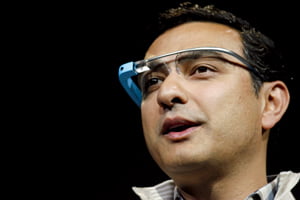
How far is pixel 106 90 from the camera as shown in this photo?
2.36 metres

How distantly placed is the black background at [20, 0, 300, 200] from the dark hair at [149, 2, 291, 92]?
396 mm

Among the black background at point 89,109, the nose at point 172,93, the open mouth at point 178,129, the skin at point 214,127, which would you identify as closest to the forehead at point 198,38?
the skin at point 214,127

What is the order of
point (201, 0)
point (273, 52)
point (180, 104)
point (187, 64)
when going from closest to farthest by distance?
point (180, 104), point (187, 64), point (273, 52), point (201, 0)

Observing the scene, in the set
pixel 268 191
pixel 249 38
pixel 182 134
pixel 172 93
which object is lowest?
pixel 268 191

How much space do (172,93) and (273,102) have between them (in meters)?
0.48

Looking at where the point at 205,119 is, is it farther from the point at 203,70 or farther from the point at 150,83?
the point at 150,83

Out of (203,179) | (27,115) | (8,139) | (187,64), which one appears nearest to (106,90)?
(27,115)

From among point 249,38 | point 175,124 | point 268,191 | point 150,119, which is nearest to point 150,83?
point 150,119

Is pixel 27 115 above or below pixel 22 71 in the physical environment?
below

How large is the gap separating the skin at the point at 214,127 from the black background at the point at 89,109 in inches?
26.2

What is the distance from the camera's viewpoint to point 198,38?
5.11ft

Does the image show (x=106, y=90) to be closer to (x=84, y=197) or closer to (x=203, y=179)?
(x=84, y=197)

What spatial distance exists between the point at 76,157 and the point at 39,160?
0.73ft

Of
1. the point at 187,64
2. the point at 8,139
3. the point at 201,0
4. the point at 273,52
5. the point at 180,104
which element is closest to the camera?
the point at 180,104
